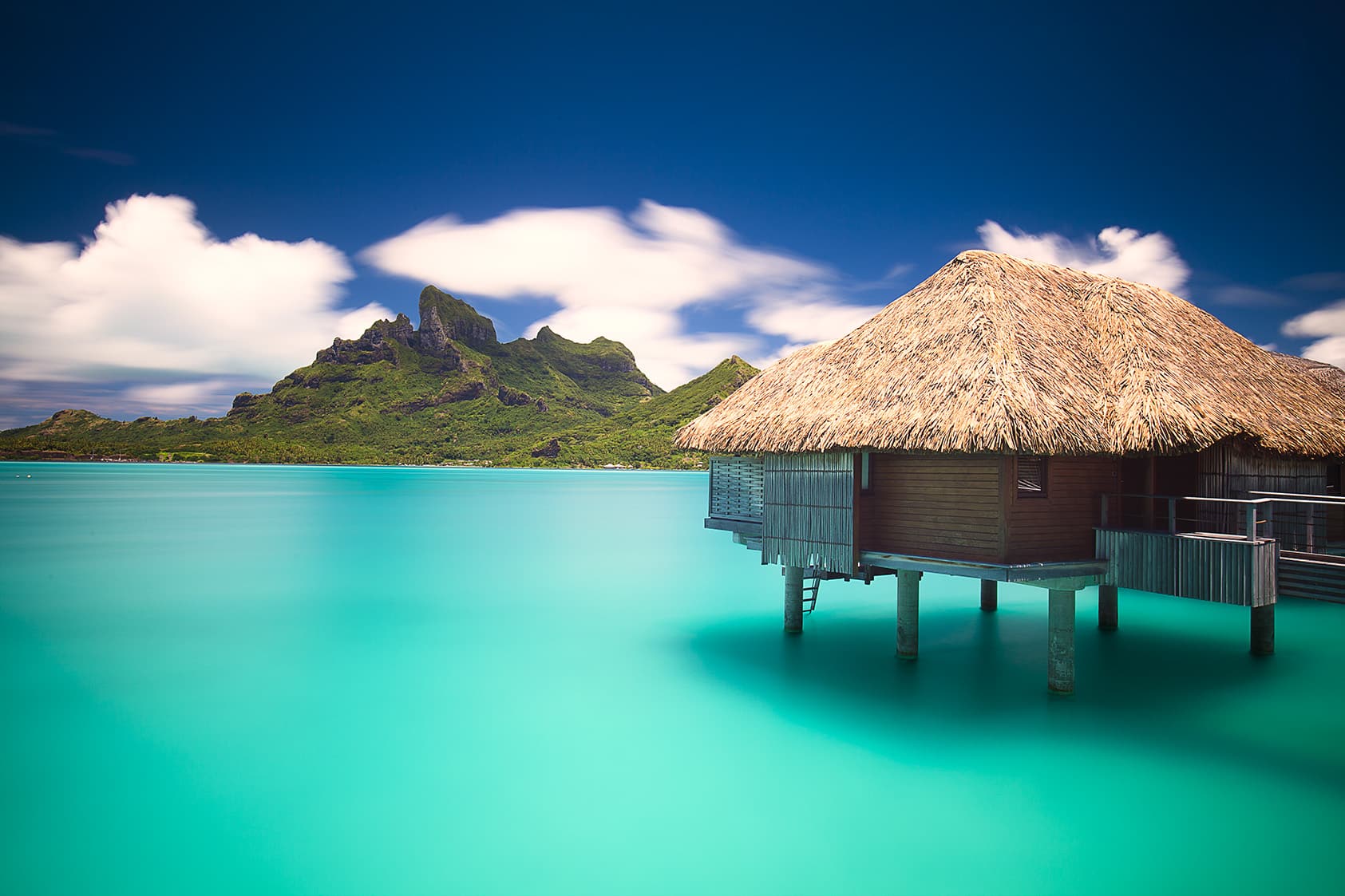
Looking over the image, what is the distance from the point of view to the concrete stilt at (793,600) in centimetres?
1614

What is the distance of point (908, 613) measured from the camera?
1388cm

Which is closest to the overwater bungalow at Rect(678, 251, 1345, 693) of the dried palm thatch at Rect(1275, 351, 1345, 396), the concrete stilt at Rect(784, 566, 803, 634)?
the concrete stilt at Rect(784, 566, 803, 634)

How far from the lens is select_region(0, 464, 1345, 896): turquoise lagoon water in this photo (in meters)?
7.83

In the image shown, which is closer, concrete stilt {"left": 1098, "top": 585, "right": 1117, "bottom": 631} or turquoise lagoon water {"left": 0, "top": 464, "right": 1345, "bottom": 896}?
turquoise lagoon water {"left": 0, "top": 464, "right": 1345, "bottom": 896}

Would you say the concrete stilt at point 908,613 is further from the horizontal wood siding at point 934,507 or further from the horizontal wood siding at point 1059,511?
the horizontal wood siding at point 1059,511

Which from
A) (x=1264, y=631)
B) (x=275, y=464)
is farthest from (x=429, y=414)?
(x=1264, y=631)

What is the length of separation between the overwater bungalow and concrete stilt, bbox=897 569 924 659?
1.6 inches

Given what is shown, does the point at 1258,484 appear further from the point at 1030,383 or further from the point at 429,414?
the point at 429,414

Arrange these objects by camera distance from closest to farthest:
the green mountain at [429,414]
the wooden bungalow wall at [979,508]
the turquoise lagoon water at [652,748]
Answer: the turquoise lagoon water at [652,748], the wooden bungalow wall at [979,508], the green mountain at [429,414]

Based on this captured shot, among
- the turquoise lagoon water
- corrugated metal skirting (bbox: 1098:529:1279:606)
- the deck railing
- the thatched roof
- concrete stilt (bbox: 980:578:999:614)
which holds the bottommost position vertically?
the turquoise lagoon water

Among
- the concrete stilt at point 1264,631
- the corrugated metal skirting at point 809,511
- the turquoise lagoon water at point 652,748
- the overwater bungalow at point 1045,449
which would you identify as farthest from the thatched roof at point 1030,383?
the turquoise lagoon water at point 652,748

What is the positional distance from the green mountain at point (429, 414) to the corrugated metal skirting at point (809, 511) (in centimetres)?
9180

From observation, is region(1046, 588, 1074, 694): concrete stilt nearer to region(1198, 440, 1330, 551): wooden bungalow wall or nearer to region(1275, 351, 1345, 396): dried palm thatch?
region(1198, 440, 1330, 551): wooden bungalow wall

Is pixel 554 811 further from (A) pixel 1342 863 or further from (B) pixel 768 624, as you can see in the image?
(B) pixel 768 624
